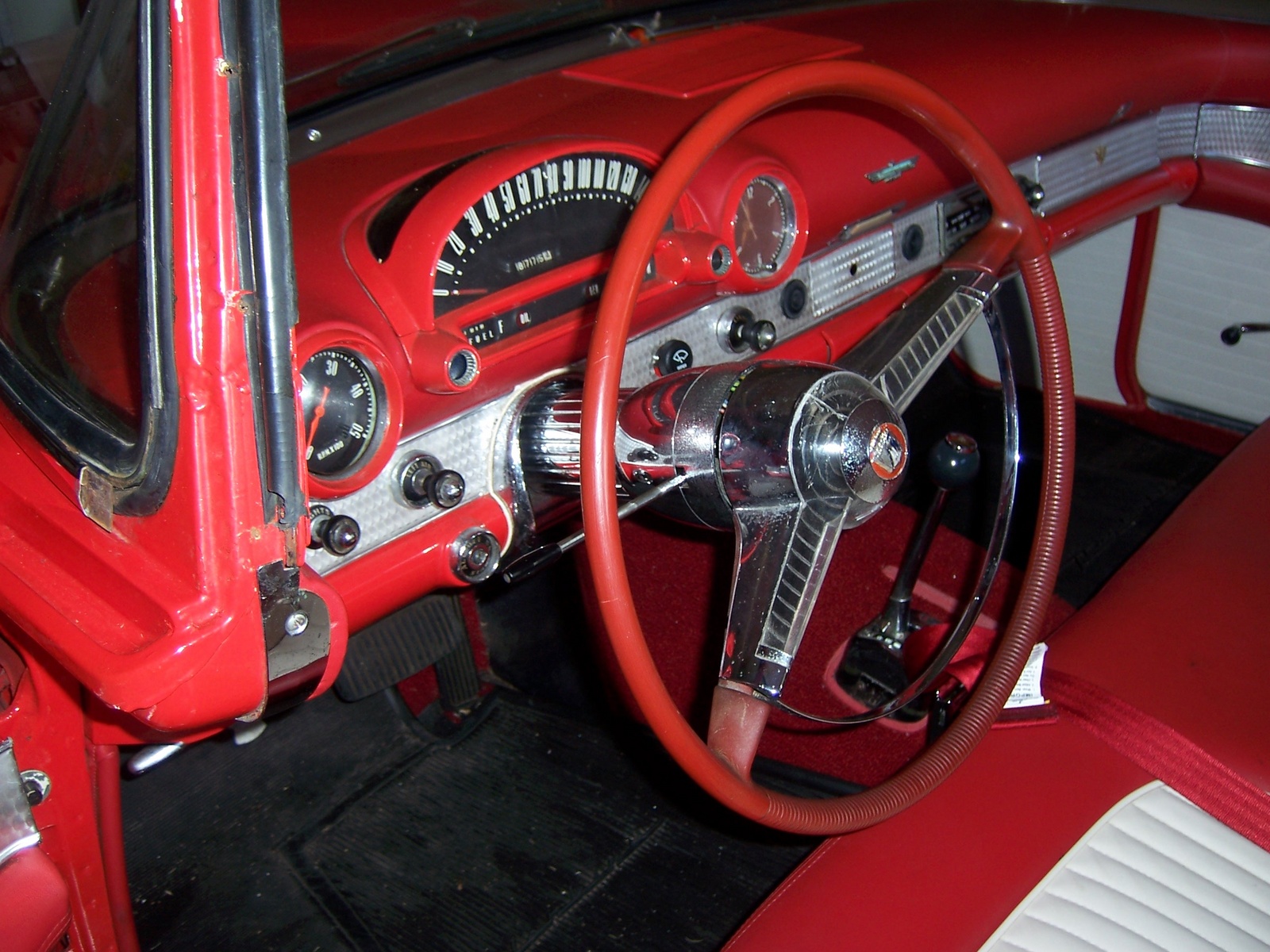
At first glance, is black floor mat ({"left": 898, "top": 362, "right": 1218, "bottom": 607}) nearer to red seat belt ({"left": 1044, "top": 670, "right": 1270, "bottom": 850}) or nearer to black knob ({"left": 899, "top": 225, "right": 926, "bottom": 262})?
black knob ({"left": 899, "top": 225, "right": 926, "bottom": 262})

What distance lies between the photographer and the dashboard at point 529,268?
109 centimetres

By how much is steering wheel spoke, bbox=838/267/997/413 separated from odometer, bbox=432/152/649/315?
350 mm

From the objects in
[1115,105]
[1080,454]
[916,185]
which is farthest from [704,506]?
[1080,454]

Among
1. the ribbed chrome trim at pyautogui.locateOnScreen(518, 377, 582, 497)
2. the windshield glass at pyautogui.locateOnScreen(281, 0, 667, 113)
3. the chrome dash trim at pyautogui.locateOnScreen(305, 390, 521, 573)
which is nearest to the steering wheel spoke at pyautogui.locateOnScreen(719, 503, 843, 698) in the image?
the ribbed chrome trim at pyautogui.locateOnScreen(518, 377, 582, 497)

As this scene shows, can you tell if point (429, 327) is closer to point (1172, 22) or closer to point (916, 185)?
point (916, 185)

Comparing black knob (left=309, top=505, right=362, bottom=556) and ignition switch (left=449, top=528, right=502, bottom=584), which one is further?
ignition switch (left=449, top=528, right=502, bottom=584)

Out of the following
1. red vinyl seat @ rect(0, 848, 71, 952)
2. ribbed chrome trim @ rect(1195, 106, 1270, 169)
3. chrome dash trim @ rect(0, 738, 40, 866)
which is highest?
ribbed chrome trim @ rect(1195, 106, 1270, 169)

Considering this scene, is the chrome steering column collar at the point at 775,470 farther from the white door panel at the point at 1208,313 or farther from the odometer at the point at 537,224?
the white door panel at the point at 1208,313

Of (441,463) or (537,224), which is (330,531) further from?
(537,224)

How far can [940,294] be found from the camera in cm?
128

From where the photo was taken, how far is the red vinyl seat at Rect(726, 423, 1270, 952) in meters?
1.05

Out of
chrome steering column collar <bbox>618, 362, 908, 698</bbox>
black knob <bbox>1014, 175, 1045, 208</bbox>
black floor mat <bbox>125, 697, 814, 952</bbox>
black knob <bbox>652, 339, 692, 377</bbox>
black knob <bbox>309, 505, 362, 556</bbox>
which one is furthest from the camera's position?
black knob <bbox>1014, 175, 1045, 208</bbox>

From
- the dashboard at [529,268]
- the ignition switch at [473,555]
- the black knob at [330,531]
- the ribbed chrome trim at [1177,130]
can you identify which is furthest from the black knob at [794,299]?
the ribbed chrome trim at [1177,130]

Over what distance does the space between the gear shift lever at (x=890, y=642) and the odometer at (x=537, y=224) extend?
29.2 inches
